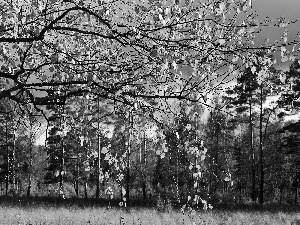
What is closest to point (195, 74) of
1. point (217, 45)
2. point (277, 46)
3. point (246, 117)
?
point (217, 45)

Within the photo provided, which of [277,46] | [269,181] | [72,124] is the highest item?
[277,46]

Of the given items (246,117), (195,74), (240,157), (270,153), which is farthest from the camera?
(240,157)

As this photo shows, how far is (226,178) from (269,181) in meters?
43.6

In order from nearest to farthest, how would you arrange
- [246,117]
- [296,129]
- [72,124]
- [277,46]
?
1. [277,46]
2. [72,124]
3. [296,129]
4. [246,117]

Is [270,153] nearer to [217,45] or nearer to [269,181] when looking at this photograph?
[269,181]

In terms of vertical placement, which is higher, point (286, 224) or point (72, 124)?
point (72, 124)

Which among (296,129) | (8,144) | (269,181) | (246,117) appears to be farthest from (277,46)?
(269,181)

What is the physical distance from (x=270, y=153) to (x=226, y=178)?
38367 mm

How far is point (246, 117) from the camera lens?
98.4 ft

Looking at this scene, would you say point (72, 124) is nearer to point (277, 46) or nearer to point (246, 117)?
point (277, 46)

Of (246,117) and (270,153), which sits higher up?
(246,117)

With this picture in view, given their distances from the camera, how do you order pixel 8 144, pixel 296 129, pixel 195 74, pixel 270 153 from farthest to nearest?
pixel 270 153
pixel 8 144
pixel 296 129
pixel 195 74

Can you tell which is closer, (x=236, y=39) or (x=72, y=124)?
(x=236, y=39)

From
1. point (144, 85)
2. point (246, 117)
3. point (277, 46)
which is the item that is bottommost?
point (144, 85)
